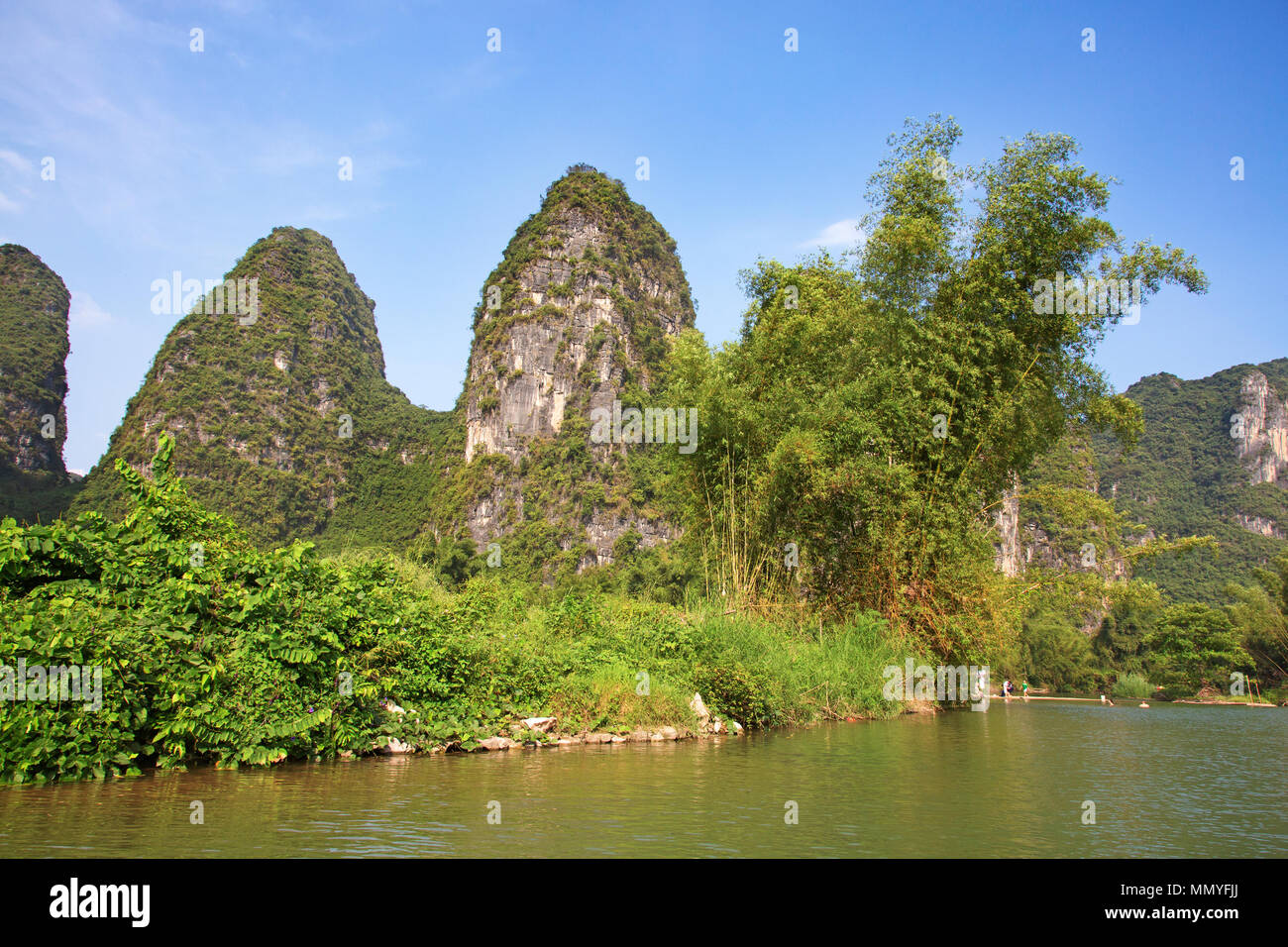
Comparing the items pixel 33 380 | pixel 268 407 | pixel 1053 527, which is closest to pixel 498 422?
A: pixel 268 407

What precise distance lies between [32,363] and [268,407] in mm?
25833

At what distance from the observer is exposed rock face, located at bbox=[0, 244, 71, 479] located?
89125 millimetres

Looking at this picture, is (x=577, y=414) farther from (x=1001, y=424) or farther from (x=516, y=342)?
(x=1001, y=424)

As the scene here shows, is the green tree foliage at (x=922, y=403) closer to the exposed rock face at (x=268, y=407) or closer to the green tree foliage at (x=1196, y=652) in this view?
the green tree foliage at (x=1196, y=652)

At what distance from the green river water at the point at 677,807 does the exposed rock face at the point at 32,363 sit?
9586cm

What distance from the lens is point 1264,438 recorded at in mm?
90188

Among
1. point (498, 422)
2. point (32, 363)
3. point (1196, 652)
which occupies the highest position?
point (32, 363)

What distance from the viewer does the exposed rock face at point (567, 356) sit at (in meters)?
83.3

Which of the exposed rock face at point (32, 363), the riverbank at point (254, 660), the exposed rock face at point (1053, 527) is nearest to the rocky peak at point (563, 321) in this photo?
the exposed rock face at point (1053, 527)

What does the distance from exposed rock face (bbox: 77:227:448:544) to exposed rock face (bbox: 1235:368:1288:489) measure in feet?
320

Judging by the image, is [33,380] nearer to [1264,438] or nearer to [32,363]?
[32,363]

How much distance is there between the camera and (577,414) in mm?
89375

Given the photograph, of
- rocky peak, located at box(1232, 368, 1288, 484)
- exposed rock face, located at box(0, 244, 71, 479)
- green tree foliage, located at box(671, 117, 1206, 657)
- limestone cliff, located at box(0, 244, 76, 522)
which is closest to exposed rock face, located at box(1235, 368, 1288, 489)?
rocky peak, located at box(1232, 368, 1288, 484)

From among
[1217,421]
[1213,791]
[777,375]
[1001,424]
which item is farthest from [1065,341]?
[1217,421]
